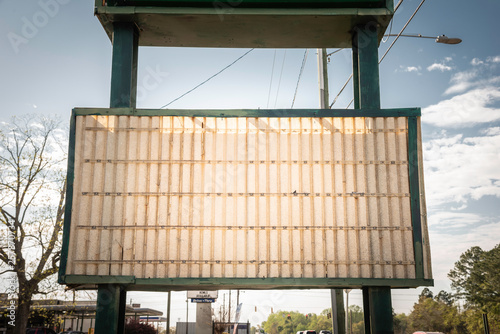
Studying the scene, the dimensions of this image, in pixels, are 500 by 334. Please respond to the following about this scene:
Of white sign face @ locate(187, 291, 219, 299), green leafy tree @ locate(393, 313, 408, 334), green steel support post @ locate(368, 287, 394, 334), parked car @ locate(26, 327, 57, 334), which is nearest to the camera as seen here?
green steel support post @ locate(368, 287, 394, 334)

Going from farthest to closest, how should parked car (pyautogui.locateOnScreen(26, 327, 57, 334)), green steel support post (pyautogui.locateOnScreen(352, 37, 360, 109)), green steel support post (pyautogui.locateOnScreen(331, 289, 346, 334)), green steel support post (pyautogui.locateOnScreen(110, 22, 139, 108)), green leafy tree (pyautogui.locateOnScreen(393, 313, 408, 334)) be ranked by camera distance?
green leafy tree (pyautogui.locateOnScreen(393, 313, 408, 334)) < parked car (pyautogui.locateOnScreen(26, 327, 57, 334)) < green steel support post (pyautogui.locateOnScreen(331, 289, 346, 334)) < green steel support post (pyautogui.locateOnScreen(352, 37, 360, 109)) < green steel support post (pyautogui.locateOnScreen(110, 22, 139, 108))

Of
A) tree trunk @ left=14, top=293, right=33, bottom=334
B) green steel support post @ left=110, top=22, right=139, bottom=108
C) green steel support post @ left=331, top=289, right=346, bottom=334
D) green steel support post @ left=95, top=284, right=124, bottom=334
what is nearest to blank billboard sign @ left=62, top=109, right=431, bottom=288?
green steel support post @ left=95, top=284, right=124, bottom=334

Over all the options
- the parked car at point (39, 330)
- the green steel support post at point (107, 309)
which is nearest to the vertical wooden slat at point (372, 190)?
the green steel support post at point (107, 309)

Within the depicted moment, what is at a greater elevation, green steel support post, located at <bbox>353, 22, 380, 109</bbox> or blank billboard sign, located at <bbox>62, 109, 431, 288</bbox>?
green steel support post, located at <bbox>353, 22, 380, 109</bbox>

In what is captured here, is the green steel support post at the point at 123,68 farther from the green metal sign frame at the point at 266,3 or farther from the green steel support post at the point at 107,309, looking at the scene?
the green steel support post at the point at 107,309

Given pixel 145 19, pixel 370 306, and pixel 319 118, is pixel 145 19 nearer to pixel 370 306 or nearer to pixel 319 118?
pixel 319 118

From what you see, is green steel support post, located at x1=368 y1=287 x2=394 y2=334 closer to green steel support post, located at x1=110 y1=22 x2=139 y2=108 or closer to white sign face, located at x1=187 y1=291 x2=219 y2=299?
green steel support post, located at x1=110 y1=22 x2=139 y2=108

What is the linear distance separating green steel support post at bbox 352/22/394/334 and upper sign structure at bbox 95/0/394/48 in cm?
44

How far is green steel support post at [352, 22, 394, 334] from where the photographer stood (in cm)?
1305

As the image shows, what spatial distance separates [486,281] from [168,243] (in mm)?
73616

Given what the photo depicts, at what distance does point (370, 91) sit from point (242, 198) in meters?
5.19

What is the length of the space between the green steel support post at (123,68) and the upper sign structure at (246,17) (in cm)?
36

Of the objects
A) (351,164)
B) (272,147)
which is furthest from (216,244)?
(351,164)

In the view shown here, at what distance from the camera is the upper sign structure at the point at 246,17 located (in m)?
14.6
